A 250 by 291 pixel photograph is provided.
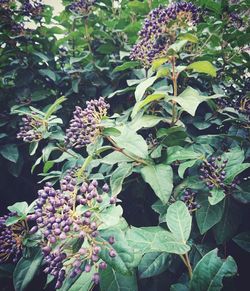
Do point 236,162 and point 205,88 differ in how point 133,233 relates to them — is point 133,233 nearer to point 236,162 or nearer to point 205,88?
point 236,162

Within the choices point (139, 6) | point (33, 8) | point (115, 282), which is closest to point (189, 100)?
point (115, 282)

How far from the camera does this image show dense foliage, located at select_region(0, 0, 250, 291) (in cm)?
122

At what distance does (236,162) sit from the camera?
1.55m

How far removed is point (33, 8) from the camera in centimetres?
259

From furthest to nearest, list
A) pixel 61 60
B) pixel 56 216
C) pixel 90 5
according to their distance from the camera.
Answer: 1. pixel 61 60
2. pixel 90 5
3. pixel 56 216

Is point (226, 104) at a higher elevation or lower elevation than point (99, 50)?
lower

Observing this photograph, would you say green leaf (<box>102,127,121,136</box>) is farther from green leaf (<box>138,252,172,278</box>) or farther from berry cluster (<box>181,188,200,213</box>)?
green leaf (<box>138,252,172,278</box>)

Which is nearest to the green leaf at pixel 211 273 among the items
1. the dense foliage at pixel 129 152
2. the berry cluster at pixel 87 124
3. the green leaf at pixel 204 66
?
the dense foliage at pixel 129 152

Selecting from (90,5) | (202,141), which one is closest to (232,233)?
(202,141)

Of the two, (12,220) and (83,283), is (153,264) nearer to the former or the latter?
(83,283)

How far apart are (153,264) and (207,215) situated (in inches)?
15.0

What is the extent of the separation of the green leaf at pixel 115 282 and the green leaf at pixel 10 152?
4.31ft

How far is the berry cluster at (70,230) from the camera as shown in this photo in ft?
3.66

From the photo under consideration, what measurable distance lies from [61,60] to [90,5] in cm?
61
